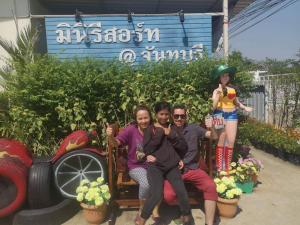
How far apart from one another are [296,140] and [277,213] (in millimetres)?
2756

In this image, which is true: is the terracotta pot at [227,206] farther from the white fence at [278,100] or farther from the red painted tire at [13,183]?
the white fence at [278,100]

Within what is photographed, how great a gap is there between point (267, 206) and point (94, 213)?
89.8 inches

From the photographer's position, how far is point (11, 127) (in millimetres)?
5750

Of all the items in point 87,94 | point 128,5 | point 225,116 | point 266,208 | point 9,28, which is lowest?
point 266,208

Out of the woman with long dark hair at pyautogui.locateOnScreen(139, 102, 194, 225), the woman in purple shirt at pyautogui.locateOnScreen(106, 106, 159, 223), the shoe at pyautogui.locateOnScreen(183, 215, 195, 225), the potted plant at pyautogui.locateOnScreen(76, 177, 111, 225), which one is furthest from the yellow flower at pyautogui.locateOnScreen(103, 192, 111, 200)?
the shoe at pyautogui.locateOnScreen(183, 215, 195, 225)

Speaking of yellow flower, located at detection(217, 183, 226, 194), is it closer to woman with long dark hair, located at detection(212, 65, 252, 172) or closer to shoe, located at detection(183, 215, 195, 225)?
shoe, located at detection(183, 215, 195, 225)

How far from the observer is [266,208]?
4.72 m

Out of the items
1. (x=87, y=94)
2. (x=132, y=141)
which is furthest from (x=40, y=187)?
(x=87, y=94)

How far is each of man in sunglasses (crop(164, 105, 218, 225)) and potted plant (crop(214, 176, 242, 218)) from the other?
0.24 metres

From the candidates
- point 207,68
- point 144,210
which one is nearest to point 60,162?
point 144,210

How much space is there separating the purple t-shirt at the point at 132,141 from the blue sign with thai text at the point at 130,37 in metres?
3.56

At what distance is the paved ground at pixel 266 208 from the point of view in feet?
14.3

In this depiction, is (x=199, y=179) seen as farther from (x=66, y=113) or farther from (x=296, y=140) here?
(x=296, y=140)

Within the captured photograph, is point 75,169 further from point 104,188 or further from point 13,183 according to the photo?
point 13,183
